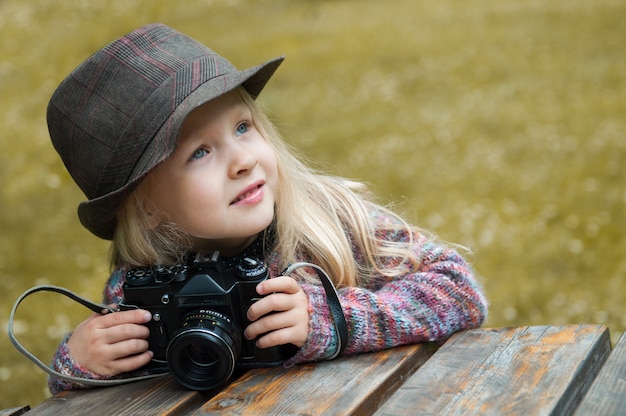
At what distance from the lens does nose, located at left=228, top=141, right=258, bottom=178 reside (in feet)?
7.04

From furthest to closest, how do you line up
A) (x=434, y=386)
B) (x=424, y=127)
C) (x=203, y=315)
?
(x=424, y=127), (x=203, y=315), (x=434, y=386)

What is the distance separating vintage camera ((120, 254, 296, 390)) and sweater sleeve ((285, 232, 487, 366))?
0.10 metres

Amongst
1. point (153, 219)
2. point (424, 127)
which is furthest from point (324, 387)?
point (424, 127)

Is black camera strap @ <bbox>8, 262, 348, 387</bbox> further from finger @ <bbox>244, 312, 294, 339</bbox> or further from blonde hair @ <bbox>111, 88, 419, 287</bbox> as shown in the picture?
blonde hair @ <bbox>111, 88, 419, 287</bbox>

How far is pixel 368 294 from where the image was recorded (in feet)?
7.20

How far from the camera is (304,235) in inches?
93.4

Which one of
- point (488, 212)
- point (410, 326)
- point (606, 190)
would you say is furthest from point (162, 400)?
point (606, 190)

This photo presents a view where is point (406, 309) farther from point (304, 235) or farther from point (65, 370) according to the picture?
point (65, 370)

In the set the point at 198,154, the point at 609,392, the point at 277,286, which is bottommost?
the point at 609,392

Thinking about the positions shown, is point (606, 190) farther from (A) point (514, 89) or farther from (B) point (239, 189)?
(B) point (239, 189)

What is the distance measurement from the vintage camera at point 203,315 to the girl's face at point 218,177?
129 millimetres

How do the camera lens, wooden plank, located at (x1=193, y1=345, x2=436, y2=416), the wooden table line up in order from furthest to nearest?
the camera lens → wooden plank, located at (x1=193, y1=345, x2=436, y2=416) → the wooden table

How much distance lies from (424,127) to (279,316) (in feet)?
21.1

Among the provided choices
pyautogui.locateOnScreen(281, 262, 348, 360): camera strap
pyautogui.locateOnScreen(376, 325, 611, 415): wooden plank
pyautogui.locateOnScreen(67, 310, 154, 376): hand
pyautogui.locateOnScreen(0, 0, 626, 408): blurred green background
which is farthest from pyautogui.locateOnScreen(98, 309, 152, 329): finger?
pyautogui.locateOnScreen(0, 0, 626, 408): blurred green background
